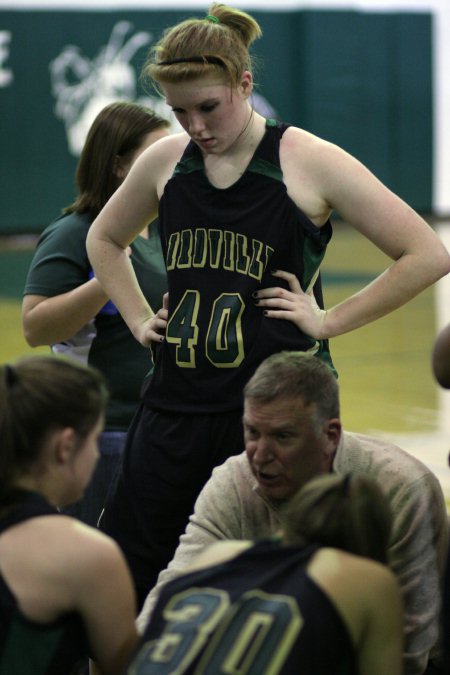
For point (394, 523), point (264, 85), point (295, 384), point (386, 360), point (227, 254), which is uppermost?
point (264, 85)

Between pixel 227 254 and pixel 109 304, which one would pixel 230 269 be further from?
pixel 109 304

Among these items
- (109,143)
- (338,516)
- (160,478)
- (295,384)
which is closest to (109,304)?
(109,143)

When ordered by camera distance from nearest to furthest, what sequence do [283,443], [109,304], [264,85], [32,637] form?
[32,637], [283,443], [109,304], [264,85]

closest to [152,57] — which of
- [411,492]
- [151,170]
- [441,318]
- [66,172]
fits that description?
[151,170]

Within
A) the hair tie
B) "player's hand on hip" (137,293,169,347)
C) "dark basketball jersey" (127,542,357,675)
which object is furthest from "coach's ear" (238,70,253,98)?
"dark basketball jersey" (127,542,357,675)

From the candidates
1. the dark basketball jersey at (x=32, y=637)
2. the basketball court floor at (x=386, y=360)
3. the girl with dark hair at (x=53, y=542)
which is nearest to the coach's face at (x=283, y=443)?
the girl with dark hair at (x=53, y=542)

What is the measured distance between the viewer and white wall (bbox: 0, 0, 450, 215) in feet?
53.2

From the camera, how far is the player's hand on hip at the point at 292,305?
9.20ft

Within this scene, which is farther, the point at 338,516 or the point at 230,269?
the point at 230,269

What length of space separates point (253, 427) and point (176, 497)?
489 millimetres

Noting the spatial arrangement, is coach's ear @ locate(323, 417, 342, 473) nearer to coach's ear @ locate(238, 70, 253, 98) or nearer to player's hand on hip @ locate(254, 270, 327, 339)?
player's hand on hip @ locate(254, 270, 327, 339)

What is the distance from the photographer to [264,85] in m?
16.6

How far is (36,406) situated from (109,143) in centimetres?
157

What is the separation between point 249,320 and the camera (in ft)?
9.23
